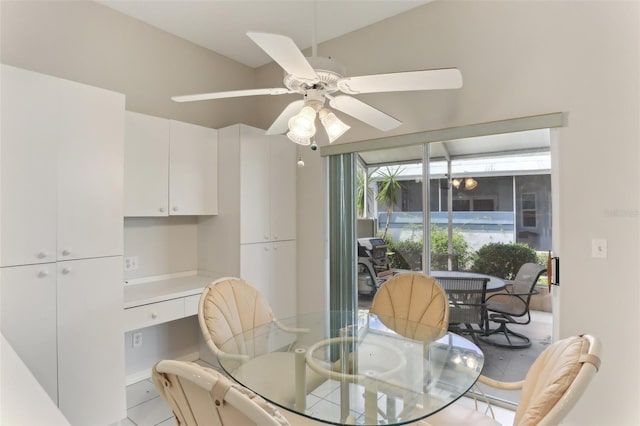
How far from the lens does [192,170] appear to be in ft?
9.46

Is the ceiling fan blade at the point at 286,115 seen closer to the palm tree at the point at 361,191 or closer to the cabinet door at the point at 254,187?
the cabinet door at the point at 254,187

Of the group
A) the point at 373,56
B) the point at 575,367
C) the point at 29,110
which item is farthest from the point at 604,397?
the point at 29,110

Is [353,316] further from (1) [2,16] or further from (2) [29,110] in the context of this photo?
(1) [2,16]

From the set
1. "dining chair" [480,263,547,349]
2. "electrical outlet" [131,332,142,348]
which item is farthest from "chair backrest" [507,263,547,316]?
"electrical outlet" [131,332,142,348]

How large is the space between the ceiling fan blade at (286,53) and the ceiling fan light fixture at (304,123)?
14cm

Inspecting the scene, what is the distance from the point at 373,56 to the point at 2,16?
263 cm

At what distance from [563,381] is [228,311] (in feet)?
5.37

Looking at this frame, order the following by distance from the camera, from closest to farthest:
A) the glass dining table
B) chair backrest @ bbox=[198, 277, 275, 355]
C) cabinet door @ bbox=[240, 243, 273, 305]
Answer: the glass dining table → chair backrest @ bbox=[198, 277, 275, 355] → cabinet door @ bbox=[240, 243, 273, 305]

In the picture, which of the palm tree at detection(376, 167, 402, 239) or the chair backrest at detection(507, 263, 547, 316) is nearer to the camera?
the chair backrest at detection(507, 263, 547, 316)

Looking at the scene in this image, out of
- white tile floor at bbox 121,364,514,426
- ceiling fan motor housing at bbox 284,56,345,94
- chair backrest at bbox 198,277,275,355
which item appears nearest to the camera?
ceiling fan motor housing at bbox 284,56,345,94

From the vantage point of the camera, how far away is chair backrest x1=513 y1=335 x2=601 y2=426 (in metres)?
0.96

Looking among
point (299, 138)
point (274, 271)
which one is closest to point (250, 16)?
point (299, 138)

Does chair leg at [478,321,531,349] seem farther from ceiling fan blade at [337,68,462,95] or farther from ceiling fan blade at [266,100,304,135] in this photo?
ceiling fan blade at [266,100,304,135]

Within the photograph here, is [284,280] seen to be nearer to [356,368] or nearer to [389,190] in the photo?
[389,190]
